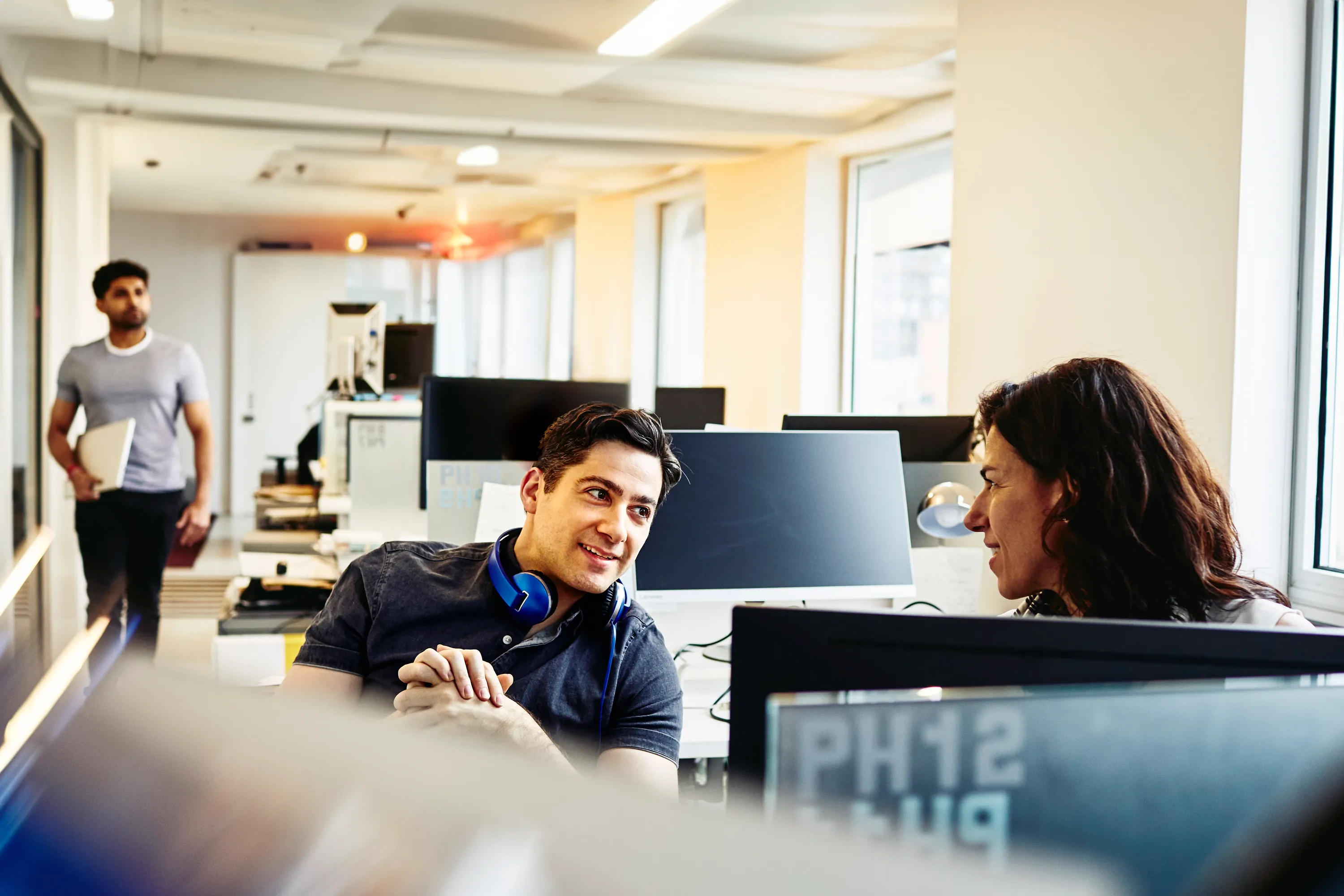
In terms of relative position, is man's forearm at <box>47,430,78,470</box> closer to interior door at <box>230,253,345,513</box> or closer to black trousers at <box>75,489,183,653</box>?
black trousers at <box>75,489,183,653</box>

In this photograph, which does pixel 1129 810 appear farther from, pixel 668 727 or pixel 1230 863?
pixel 668 727

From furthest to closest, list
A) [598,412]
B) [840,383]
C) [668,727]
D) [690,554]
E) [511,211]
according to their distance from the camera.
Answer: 1. [511,211]
2. [840,383]
3. [690,554]
4. [598,412]
5. [668,727]

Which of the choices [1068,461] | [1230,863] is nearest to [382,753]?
[1230,863]

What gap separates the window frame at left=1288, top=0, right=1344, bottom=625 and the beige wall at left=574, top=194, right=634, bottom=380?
19.5 feet

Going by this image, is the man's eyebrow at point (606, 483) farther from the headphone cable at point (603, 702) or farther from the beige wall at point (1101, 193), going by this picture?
the beige wall at point (1101, 193)

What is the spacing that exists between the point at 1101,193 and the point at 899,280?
3036 mm

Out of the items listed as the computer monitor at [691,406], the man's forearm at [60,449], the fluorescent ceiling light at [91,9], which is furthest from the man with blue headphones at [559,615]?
the computer monitor at [691,406]

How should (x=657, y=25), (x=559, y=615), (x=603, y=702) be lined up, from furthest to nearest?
1. (x=657, y=25)
2. (x=559, y=615)
3. (x=603, y=702)

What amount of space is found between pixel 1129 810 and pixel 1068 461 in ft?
3.46

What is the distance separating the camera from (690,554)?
7.94 feet

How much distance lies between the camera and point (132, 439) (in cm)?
434

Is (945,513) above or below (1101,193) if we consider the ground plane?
below

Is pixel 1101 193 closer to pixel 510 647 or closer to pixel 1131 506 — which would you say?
pixel 1131 506

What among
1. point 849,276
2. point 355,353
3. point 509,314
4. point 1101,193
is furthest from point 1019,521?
point 509,314
